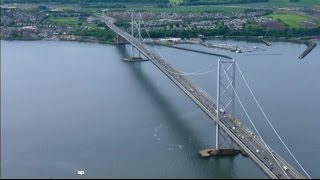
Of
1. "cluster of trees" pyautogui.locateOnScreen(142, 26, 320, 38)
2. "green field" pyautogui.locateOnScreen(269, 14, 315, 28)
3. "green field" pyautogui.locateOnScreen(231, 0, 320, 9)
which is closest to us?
"cluster of trees" pyautogui.locateOnScreen(142, 26, 320, 38)

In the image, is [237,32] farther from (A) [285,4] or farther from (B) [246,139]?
(B) [246,139]

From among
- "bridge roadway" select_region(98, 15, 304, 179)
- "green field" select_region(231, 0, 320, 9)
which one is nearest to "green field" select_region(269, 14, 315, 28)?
"green field" select_region(231, 0, 320, 9)

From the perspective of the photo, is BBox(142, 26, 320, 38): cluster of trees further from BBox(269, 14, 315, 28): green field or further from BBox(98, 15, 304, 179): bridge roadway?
BBox(98, 15, 304, 179): bridge roadway

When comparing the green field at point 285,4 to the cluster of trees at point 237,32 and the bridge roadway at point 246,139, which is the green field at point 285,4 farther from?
the bridge roadway at point 246,139

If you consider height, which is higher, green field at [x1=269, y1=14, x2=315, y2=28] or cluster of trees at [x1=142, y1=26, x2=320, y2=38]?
green field at [x1=269, y1=14, x2=315, y2=28]

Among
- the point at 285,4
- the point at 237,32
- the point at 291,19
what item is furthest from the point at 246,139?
the point at 285,4

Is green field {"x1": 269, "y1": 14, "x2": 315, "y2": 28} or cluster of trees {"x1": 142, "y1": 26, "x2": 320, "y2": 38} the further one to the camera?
green field {"x1": 269, "y1": 14, "x2": 315, "y2": 28}

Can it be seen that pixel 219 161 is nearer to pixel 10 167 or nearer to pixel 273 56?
pixel 10 167

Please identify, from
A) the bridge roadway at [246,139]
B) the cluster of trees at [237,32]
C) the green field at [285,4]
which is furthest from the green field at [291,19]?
the bridge roadway at [246,139]
